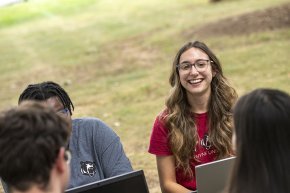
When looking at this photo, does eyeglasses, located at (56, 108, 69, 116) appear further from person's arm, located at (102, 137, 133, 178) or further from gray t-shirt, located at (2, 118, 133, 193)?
person's arm, located at (102, 137, 133, 178)

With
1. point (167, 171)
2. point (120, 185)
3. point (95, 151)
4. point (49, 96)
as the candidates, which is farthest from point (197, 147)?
point (120, 185)

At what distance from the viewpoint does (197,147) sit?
355 cm

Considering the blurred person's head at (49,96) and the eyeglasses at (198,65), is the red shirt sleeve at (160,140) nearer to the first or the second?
the eyeglasses at (198,65)

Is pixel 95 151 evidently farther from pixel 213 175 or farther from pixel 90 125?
pixel 213 175

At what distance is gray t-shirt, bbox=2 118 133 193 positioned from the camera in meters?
3.26

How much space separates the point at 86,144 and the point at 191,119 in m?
0.78

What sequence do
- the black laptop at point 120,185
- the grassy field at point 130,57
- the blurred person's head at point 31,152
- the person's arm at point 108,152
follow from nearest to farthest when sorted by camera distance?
the blurred person's head at point 31,152 < the black laptop at point 120,185 < the person's arm at point 108,152 < the grassy field at point 130,57

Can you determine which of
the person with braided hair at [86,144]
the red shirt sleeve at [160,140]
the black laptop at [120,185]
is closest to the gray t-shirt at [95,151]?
the person with braided hair at [86,144]

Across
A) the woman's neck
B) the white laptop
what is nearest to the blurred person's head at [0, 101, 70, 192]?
the white laptop

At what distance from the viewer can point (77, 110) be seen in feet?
28.4

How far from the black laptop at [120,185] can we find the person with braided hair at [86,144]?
2.57 feet

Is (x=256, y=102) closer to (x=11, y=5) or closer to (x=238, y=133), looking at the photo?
(x=238, y=133)

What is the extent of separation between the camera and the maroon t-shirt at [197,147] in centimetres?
355

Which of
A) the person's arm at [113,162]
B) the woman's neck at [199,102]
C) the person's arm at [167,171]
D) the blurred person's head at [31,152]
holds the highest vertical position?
the blurred person's head at [31,152]
